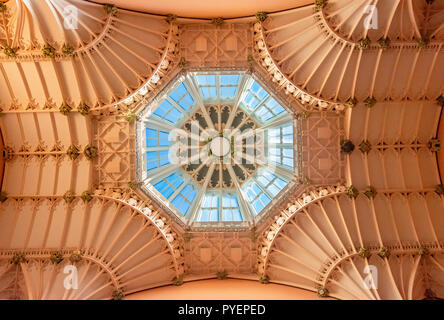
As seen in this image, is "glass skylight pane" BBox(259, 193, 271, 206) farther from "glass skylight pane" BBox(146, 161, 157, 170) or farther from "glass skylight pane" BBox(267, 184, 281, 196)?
"glass skylight pane" BBox(146, 161, 157, 170)

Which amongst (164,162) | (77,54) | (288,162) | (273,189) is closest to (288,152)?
(288,162)

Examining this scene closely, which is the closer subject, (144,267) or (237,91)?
(144,267)

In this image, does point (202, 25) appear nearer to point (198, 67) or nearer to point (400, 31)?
point (198, 67)

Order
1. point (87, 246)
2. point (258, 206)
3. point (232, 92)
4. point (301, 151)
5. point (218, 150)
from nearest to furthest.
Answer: point (87, 246)
point (301, 151)
point (258, 206)
point (232, 92)
point (218, 150)

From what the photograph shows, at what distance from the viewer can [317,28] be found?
69.8 feet

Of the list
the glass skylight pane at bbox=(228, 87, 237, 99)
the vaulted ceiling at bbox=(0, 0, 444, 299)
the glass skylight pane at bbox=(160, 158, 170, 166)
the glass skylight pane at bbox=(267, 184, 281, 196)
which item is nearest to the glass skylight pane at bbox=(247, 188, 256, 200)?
the glass skylight pane at bbox=(267, 184, 281, 196)

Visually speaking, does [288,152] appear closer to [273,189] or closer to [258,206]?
[273,189]

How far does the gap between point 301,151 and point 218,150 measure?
19.4ft

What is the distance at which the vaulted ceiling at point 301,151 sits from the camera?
2123cm

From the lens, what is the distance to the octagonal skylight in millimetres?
25170

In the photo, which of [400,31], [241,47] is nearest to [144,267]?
[241,47]

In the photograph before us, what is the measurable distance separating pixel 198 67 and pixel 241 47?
2.84m

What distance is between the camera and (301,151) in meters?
24.2

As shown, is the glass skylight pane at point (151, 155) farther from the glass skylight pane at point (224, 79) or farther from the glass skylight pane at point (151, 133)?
the glass skylight pane at point (224, 79)
